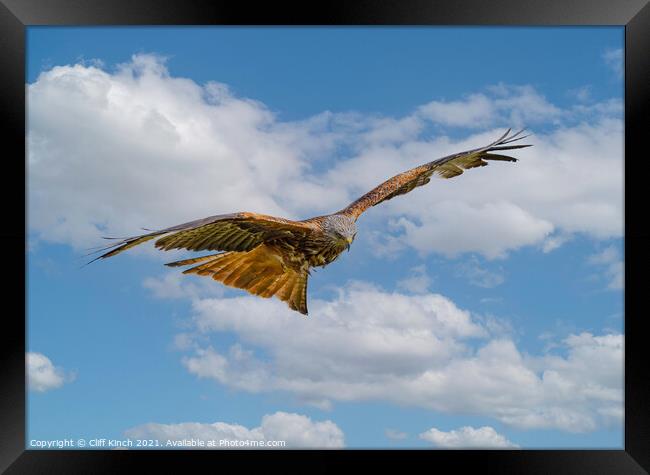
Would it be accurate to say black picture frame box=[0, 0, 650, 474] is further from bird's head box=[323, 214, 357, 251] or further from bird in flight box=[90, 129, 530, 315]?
bird's head box=[323, 214, 357, 251]

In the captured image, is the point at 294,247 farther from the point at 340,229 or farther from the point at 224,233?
the point at 224,233

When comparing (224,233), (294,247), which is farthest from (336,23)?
(294,247)

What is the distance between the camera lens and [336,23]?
12.6 feet

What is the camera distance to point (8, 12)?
392cm

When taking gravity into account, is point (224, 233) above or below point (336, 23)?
below

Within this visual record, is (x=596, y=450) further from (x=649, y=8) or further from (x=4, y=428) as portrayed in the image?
(x=4, y=428)

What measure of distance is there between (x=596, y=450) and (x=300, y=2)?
10.6 ft

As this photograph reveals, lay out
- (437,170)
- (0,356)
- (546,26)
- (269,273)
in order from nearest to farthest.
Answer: (0,356)
(546,26)
(269,273)
(437,170)

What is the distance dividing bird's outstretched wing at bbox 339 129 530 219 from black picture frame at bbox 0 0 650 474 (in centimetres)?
132

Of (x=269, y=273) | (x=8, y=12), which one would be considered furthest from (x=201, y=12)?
(x=269, y=273)

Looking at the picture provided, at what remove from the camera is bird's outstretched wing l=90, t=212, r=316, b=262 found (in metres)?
3.34

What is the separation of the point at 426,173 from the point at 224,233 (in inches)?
88.0

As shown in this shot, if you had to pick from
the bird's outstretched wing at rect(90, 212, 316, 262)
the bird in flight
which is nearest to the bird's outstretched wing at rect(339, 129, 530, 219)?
the bird in flight

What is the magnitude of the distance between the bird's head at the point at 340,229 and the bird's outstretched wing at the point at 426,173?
0.20 m
